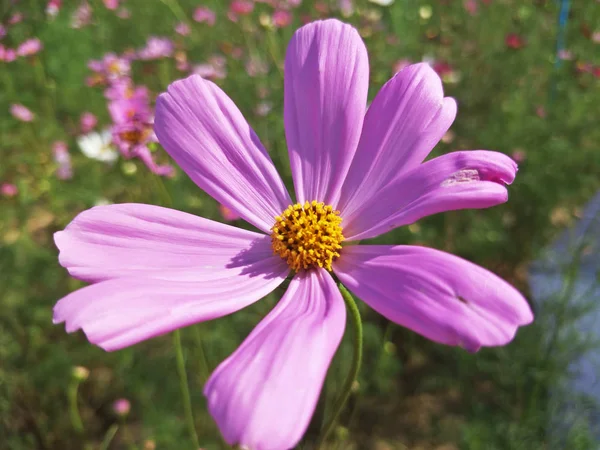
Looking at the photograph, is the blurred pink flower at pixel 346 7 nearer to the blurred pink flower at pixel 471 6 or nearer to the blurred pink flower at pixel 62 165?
the blurred pink flower at pixel 471 6

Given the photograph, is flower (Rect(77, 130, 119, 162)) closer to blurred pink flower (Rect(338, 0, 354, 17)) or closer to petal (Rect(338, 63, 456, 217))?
blurred pink flower (Rect(338, 0, 354, 17))

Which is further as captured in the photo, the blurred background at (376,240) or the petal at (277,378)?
the blurred background at (376,240)

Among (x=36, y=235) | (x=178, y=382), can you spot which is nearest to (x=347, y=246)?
(x=178, y=382)

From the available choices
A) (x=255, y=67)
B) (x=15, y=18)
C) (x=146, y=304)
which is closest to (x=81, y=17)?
(x=15, y=18)

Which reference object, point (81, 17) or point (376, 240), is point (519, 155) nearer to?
point (376, 240)

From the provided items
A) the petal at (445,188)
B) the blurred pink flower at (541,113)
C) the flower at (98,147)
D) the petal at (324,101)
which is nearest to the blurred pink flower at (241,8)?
the flower at (98,147)

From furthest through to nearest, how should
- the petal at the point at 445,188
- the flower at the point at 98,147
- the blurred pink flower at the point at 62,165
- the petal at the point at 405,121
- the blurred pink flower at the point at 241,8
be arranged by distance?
1. the blurred pink flower at the point at 241,8
2. the blurred pink flower at the point at 62,165
3. the flower at the point at 98,147
4. the petal at the point at 405,121
5. the petal at the point at 445,188
